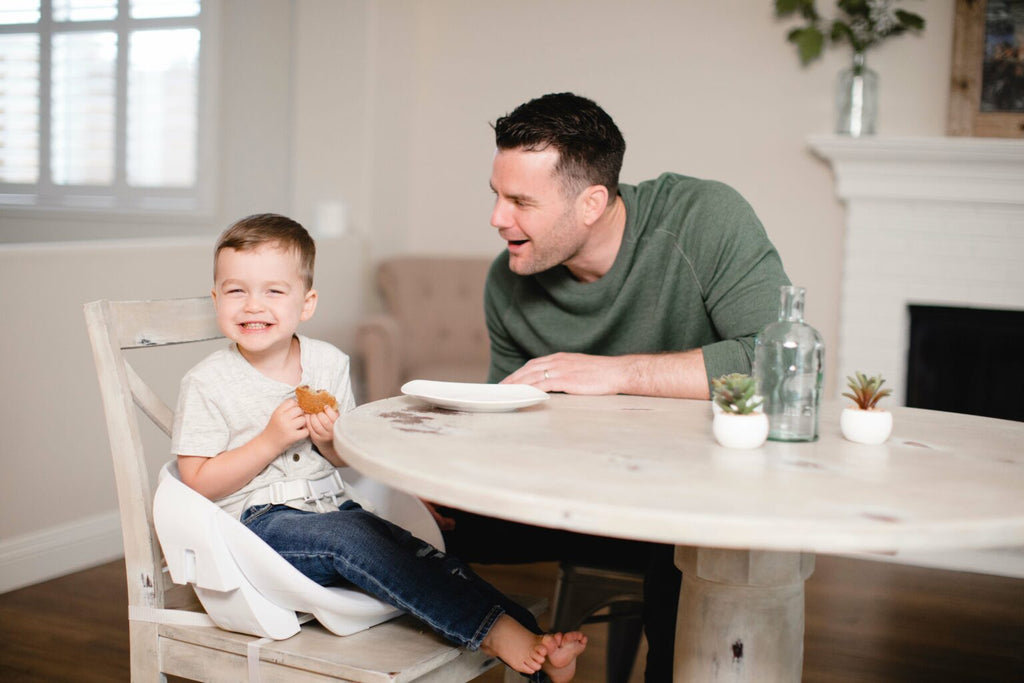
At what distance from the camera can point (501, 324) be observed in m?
2.32

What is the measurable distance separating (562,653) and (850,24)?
129 inches

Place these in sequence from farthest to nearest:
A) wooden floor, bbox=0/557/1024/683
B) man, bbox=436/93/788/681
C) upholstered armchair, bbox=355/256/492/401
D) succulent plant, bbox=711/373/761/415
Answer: upholstered armchair, bbox=355/256/492/401
wooden floor, bbox=0/557/1024/683
man, bbox=436/93/788/681
succulent plant, bbox=711/373/761/415

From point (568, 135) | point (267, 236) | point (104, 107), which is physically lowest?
point (267, 236)

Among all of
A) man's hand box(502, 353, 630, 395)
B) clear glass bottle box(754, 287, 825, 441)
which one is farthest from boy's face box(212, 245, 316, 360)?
clear glass bottle box(754, 287, 825, 441)

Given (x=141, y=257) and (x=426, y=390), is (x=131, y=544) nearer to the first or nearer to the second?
(x=426, y=390)

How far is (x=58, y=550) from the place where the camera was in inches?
126

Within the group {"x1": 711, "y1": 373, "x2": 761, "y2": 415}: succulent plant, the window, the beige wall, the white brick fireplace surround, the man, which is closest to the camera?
{"x1": 711, "y1": 373, "x2": 761, "y2": 415}: succulent plant

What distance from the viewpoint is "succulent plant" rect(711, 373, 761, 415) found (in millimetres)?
1361

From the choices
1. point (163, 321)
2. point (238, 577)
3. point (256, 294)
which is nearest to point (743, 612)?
point (238, 577)

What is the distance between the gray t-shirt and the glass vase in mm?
2837

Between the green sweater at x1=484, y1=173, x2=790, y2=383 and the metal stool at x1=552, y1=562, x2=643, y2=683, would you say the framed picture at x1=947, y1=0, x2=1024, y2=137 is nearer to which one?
the green sweater at x1=484, y1=173, x2=790, y2=383

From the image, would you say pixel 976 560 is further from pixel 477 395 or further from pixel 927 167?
pixel 477 395

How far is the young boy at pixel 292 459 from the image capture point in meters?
1.46

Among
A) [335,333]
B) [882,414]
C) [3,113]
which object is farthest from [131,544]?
[3,113]
